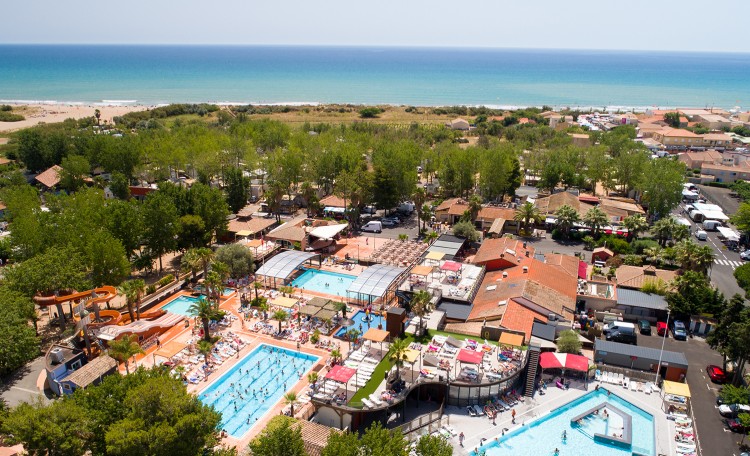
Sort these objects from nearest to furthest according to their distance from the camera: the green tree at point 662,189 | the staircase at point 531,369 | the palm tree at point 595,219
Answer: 1. the staircase at point 531,369
2. the palm tree at point 595,219
3. the green tree at point 662,189

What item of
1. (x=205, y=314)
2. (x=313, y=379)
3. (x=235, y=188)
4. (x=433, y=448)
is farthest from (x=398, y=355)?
(x=235, y=188)

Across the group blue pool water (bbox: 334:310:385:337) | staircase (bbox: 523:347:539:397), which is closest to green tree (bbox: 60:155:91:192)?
blue pool water (bbox: 334:310:385:337)

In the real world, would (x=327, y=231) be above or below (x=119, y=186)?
below

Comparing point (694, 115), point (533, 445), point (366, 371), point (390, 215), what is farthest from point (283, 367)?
point (694, 115)

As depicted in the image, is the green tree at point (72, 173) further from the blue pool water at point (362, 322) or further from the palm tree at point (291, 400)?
the palm tree at point (291, 400)

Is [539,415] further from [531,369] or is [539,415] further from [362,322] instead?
[362,322]

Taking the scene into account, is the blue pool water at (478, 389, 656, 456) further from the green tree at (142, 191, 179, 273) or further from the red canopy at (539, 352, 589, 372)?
the green tree at (142, 191, 179, 273)

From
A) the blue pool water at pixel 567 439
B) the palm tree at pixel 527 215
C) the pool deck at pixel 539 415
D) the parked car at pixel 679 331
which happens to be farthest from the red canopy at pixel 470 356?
the palm tree at pixel 527 215
